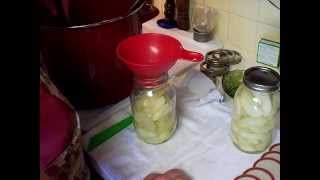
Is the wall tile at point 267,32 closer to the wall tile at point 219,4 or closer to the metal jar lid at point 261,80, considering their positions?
the wall tile at point 219,4

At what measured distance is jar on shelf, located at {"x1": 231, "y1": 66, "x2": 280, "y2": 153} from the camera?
1.83 ft

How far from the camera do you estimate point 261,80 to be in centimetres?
57

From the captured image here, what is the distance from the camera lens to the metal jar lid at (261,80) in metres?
0.55

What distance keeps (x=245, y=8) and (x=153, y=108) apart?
15.5 inches

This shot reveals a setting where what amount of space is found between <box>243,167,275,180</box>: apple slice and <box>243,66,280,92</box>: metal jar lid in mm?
137

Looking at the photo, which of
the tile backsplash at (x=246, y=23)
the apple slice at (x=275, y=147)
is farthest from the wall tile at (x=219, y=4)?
the apple slice at (x=275, y=147)

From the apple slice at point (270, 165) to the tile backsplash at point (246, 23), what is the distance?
13.1 inches

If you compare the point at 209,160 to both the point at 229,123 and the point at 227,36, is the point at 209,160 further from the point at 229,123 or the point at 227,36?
the point at 227,36

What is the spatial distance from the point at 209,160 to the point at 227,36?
16.8 inches

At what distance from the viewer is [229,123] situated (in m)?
0.68

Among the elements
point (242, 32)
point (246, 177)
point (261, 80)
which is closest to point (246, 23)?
point (242, 32)

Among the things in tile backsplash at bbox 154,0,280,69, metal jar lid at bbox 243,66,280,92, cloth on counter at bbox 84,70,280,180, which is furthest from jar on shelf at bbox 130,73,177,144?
tile backsplash at bbox 154,0,280,69
